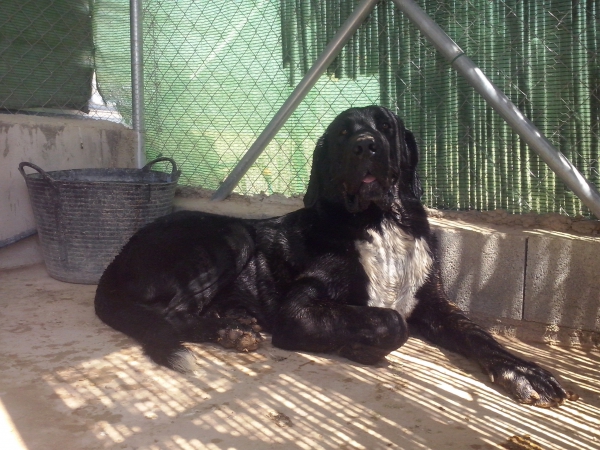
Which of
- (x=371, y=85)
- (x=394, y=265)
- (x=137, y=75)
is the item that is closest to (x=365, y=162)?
(x=394, y=265)

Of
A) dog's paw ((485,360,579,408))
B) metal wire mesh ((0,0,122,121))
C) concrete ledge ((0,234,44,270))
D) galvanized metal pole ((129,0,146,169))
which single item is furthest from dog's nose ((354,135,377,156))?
metal wire mesh ((0,0,122,121))

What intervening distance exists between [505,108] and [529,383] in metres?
1.59

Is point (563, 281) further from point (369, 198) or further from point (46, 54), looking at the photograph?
point (46, 54)

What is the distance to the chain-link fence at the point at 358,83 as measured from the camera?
11.1 ft

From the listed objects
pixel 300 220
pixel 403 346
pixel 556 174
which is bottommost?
pixel 403 346

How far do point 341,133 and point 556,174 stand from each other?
126 centimetres

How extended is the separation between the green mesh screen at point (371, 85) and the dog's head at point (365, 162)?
520mm

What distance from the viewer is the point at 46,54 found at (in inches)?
204

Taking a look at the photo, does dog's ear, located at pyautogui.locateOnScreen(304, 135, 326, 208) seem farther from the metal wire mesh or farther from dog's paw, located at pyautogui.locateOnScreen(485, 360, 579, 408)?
the metal wire mesh

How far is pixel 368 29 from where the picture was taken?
4.02 metres

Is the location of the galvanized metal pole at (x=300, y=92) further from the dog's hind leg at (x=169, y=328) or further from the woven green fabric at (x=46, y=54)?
the woven green fabric at (x=46, y=54)

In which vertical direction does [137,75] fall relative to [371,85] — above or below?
above

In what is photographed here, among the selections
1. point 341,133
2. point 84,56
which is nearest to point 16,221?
point 84,56

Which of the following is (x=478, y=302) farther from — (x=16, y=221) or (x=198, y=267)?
(x=16, y=221)
